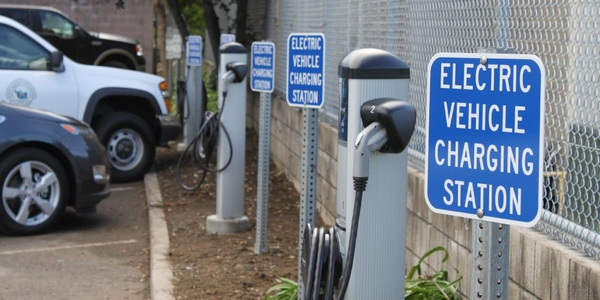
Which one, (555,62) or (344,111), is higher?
(555,62)

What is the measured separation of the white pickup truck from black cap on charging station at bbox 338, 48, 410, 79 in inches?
318

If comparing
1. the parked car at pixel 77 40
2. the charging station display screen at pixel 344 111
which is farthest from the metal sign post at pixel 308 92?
the parked car at pixel 77 40

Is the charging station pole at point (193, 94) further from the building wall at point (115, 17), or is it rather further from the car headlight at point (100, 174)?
the building wall at point (115, 17)

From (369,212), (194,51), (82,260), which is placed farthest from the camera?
(194,51)

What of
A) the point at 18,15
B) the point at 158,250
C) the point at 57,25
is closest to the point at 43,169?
the point at 158,250

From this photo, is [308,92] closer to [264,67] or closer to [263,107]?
[264,67]

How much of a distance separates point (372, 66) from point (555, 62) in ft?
3.91

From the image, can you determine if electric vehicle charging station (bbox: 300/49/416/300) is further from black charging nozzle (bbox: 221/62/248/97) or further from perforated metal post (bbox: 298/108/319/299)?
black charging nozzle (bbox: 221/62/248/97)

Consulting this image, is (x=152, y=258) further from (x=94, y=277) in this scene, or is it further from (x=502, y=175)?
(x=502, y=175)

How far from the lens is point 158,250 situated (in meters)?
7.97

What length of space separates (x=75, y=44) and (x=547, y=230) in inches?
698

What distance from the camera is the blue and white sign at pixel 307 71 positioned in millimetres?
5715

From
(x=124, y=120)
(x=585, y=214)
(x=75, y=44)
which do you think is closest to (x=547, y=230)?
(x=585, y=214)

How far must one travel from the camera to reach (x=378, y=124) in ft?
11.5
